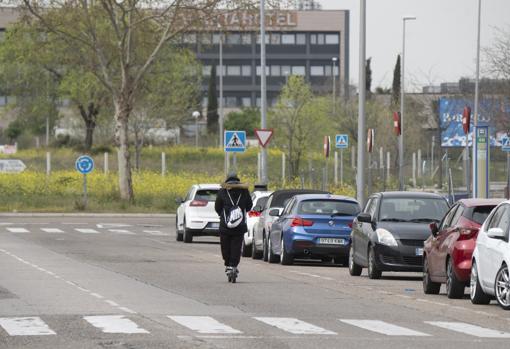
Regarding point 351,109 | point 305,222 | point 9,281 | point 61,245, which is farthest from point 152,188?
point 9,281

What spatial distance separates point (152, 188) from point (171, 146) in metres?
33.1

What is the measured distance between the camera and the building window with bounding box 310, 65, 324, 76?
15075 centimetres

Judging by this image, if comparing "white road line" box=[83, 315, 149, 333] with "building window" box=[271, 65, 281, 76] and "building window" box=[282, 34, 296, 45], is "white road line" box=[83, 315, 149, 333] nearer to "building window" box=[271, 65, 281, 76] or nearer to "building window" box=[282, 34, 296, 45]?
"building window" box=[282, 34, 296, 45]

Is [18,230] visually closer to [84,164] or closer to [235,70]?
[84,164]

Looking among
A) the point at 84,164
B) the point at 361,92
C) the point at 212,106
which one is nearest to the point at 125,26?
the point at 84,164

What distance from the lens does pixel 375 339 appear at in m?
14.2

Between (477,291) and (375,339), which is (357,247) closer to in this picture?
(477,291)

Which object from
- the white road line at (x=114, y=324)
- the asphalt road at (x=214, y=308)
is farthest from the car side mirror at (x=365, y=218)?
the white road line at (x=114, y=324)

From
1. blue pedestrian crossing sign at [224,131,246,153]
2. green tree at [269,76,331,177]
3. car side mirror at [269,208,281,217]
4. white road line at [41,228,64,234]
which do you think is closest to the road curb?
white road line at [41,228,64,234]

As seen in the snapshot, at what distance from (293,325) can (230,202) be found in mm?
8689

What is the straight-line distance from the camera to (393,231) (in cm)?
2525

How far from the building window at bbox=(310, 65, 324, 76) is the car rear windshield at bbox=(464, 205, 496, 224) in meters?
130

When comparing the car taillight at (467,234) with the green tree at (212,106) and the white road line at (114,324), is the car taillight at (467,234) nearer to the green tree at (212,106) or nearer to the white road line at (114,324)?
the white road line at (114,324)

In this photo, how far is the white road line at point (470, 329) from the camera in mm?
14836
